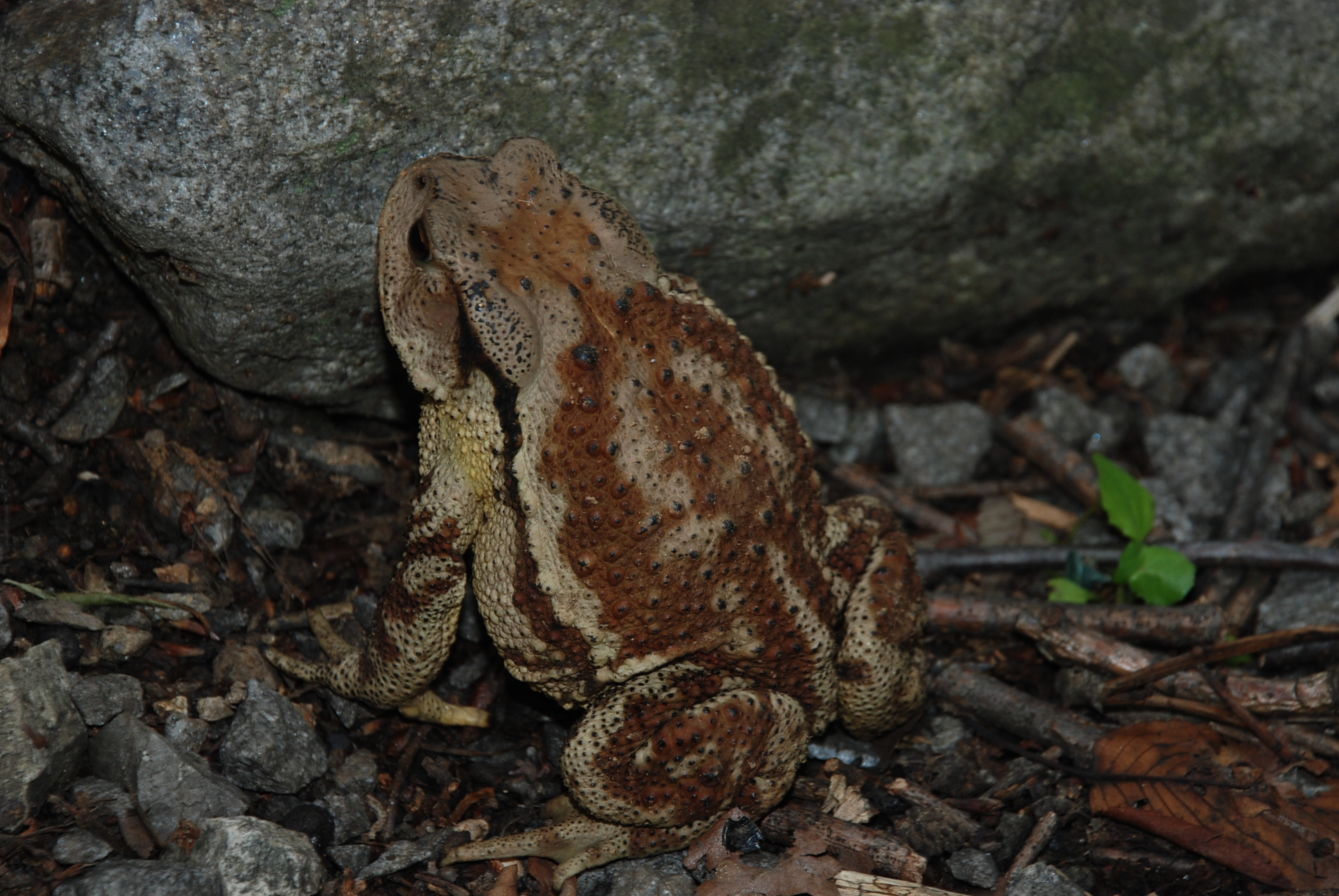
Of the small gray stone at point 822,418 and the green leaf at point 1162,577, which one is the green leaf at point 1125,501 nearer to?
the green leaf at point 1162,577

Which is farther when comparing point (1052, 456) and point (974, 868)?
point (1052, 456)

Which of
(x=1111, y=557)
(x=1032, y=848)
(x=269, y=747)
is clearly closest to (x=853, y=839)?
(x=1032, y=848)

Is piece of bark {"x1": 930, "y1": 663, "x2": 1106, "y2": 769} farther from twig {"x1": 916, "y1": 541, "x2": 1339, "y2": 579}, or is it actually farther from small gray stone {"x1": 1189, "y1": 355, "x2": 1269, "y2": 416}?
small gray stone {"x1": 1189, "y1": 355, "x2": 1269, "y2": 416}

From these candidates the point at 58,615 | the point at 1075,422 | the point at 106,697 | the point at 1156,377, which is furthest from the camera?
the point at 1156,377

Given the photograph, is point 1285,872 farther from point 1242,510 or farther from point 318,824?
point 318,824

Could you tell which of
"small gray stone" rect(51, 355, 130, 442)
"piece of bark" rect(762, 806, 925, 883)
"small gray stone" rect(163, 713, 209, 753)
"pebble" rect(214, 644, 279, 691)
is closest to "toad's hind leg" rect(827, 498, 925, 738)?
"piece of bark" rect(762, 806, 925, 883)

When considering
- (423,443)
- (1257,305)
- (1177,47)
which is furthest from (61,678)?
(1257,305)

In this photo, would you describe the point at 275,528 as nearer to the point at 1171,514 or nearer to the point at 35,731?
the point at 35,731
